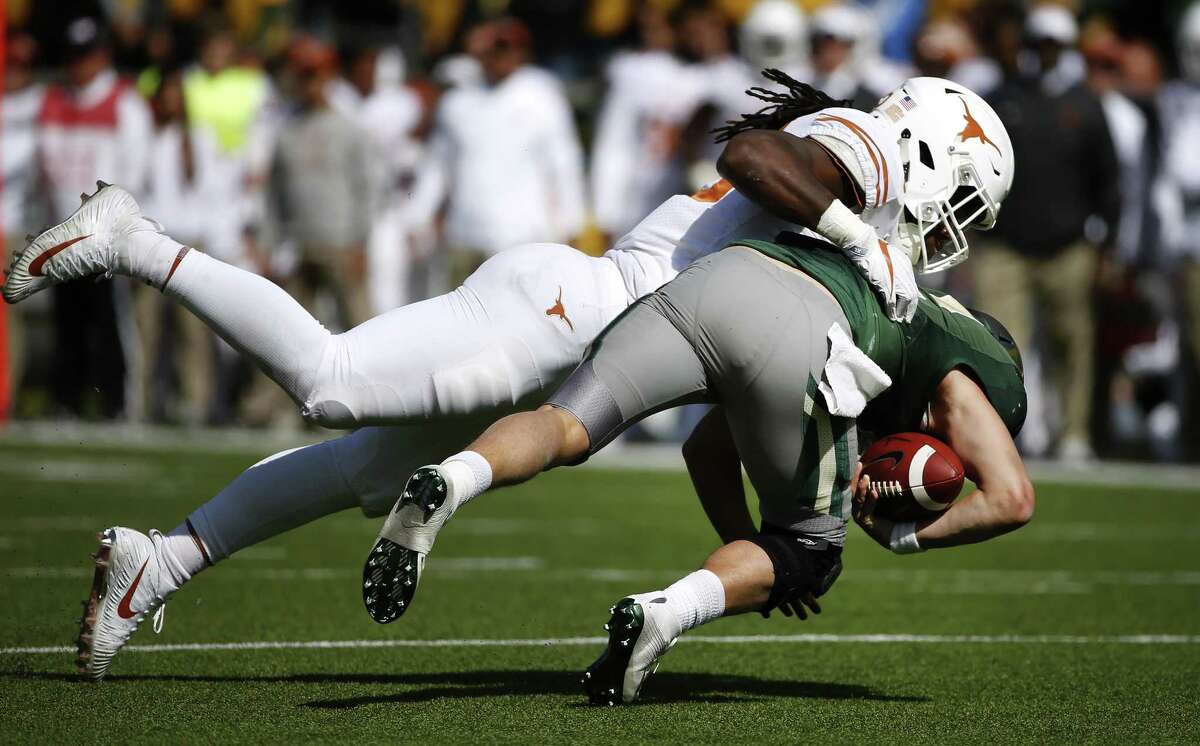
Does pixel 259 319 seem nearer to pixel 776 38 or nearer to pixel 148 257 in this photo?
pixel 148 257

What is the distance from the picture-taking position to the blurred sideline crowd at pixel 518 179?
11273 millimetres

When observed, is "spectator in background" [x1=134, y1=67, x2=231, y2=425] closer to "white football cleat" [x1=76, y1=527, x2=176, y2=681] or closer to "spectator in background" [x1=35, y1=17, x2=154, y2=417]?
"spectator in background" [x1=35, y1=17, x2=154, y2=417]

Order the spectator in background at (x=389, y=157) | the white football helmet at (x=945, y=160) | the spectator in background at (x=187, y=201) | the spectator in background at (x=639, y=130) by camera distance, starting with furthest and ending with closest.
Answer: the spectator in background at (x=389, y=157) → the spectator in background at (x=187, y=201) → the spectator in background at (x=639, y=130) → the white football helmet at (x=945, y=160)

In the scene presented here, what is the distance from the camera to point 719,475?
490 centimetres

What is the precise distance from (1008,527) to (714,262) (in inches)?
35.8

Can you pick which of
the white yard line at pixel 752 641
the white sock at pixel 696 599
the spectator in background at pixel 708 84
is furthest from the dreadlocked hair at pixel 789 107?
the spectator in background at pixel 708 84

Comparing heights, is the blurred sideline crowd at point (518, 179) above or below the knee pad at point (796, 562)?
above

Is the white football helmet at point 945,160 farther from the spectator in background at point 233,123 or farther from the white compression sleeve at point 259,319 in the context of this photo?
the spectator in background at point 233,123

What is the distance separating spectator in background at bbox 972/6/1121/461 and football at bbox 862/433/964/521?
6.80 m

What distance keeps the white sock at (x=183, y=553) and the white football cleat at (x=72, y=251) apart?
658 mm

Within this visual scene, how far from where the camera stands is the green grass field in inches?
163

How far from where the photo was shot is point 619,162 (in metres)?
12.2

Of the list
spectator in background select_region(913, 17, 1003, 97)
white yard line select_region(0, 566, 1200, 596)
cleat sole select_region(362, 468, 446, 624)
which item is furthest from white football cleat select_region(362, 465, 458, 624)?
spectator in background select_region(913, 17, 1003, 97)

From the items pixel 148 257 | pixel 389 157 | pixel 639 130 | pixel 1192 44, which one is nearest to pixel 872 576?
pixel 148 257
